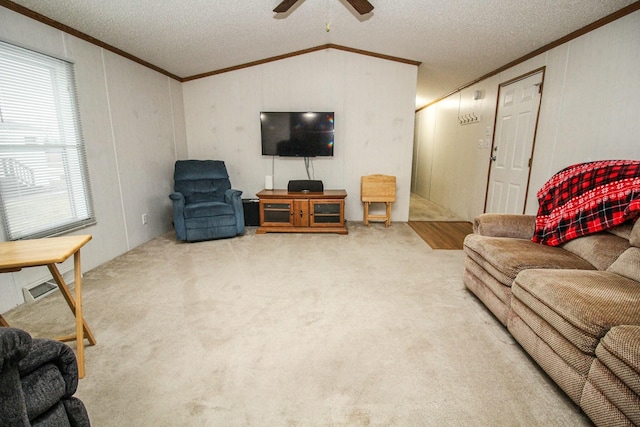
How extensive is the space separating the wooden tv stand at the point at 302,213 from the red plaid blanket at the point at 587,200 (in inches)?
92.2

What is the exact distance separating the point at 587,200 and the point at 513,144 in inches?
78.3

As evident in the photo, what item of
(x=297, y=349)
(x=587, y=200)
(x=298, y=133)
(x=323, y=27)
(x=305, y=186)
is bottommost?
(x=297, y=349)

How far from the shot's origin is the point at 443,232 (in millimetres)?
4297

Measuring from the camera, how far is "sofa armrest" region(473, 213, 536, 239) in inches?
92.2

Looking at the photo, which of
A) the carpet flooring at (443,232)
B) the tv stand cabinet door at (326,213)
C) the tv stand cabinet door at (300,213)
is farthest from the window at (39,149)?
the carpet flooring at (443,232)

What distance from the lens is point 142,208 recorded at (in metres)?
3.77

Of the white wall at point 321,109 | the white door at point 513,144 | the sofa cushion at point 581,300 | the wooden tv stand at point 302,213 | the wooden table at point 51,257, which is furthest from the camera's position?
the white wall at point 321,109

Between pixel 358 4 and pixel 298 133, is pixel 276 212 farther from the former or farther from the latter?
pixel 358 4

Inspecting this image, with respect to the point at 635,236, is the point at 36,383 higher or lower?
lower

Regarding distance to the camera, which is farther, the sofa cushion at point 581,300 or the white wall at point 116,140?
the white wall at point 116,140

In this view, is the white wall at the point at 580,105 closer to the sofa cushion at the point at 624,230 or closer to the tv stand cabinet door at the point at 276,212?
the sofa cushion at the point at 624,230

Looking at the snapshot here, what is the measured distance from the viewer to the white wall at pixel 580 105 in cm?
235

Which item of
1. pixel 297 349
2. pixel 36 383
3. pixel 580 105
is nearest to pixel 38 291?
pixel 36 383

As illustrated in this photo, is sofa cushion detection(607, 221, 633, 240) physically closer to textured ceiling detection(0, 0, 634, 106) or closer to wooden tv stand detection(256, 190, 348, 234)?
textured ceiling detection(0, 0, 634, 106)
